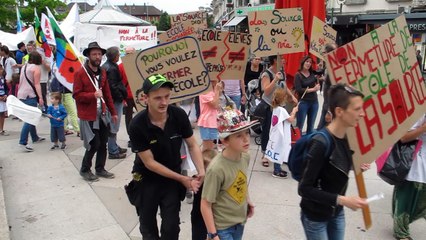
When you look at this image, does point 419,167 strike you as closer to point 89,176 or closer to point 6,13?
point 89,176

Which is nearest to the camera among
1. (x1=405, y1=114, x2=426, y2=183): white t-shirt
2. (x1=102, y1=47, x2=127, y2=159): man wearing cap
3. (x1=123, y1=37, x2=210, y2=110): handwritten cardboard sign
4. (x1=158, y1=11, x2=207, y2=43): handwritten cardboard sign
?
(x1=405, y1=114, x2=426, y2=183): white t-shirt

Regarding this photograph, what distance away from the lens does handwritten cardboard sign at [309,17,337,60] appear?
6.91 metres

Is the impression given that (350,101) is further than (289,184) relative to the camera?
No

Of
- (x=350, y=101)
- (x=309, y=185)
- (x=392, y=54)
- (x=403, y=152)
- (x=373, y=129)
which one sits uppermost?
(x=392, y=54)

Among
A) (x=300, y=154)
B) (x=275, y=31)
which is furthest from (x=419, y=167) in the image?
(x=275, y=31)

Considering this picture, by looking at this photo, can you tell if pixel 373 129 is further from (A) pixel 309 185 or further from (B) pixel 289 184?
(B) pixel 289 184

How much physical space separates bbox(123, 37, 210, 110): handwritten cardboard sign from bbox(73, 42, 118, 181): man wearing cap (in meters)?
1.28

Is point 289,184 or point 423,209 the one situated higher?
point 423,209

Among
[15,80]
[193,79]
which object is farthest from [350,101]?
[15,80]

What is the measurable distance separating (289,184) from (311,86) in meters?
1.95

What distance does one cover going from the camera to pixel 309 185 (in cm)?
244

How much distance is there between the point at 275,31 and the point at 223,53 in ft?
4.40

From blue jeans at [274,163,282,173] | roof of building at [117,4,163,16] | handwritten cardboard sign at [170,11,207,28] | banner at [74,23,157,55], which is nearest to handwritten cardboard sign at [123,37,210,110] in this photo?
blue jeans at [274,163,282,173]

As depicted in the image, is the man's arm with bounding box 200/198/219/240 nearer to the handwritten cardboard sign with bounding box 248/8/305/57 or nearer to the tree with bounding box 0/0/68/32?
the handwritten cardboard sign with bounding box 248/8/305/57
